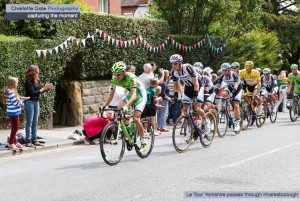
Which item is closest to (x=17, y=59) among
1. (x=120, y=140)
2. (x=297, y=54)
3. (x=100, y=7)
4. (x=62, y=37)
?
(x=62, y=37)

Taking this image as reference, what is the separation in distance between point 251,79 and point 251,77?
8 cm

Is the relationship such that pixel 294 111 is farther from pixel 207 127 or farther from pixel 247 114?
pixel 207 127

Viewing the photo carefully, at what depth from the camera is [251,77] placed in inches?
637

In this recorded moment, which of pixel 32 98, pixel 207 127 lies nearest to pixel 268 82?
pixel 207 127

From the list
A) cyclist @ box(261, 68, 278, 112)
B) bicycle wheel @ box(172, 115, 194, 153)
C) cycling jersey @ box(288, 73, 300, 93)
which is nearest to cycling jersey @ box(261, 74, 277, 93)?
cyclist @ box(261, 68, 278, 112)

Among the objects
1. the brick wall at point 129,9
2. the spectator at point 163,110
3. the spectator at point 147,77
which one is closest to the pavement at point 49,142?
the spectator at point 147,77

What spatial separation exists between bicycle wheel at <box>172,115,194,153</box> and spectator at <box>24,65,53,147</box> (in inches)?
120

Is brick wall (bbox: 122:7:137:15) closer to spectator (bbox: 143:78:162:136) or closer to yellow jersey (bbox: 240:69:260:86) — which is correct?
yellow jersey (bbox: 240:69:260:86)

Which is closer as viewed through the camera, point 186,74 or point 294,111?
point 186,74

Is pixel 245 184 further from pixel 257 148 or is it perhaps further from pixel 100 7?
pixel 100 7

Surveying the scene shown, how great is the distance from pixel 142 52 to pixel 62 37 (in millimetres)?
5144

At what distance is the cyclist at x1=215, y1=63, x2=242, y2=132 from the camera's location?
14.8 meters

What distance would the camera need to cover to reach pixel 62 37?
17.1 meters

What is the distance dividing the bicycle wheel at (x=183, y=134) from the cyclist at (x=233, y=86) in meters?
3.43
